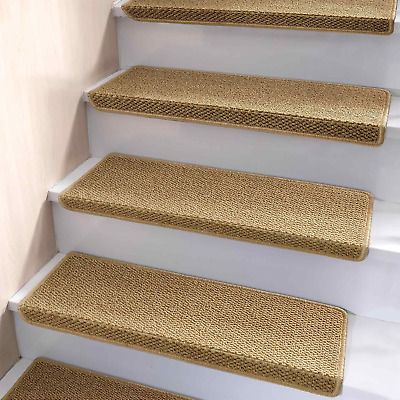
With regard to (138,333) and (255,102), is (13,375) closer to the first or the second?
(138,333)

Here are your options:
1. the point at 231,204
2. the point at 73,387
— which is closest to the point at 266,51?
the point at 231,204

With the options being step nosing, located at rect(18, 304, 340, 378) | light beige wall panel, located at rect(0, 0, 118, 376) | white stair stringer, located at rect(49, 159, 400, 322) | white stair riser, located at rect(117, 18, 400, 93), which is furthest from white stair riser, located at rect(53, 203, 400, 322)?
white stair riser, located at rect(117, 18, 400, 93)

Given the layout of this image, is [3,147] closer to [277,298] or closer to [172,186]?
[172,186]

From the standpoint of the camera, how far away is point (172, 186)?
4.78 feet

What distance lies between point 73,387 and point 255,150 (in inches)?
27.2

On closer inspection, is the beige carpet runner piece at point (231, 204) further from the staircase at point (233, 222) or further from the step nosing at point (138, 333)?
the step nosing at point (138, 333)

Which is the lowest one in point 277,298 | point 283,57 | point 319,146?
point 277,298

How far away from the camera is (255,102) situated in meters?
1.46

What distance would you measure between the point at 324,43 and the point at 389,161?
1.19 ft

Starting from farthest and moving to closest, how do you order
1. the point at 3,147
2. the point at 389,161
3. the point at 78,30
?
the point at 78,30, the point at 389,161, the point at 3,147

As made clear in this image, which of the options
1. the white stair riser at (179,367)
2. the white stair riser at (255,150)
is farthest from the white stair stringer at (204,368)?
the white stair riser at (255,150)

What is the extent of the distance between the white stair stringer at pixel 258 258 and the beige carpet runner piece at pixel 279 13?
448 millimetres

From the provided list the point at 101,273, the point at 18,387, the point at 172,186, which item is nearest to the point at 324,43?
the point at 172,186

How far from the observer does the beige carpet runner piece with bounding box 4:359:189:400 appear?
1.32 m
